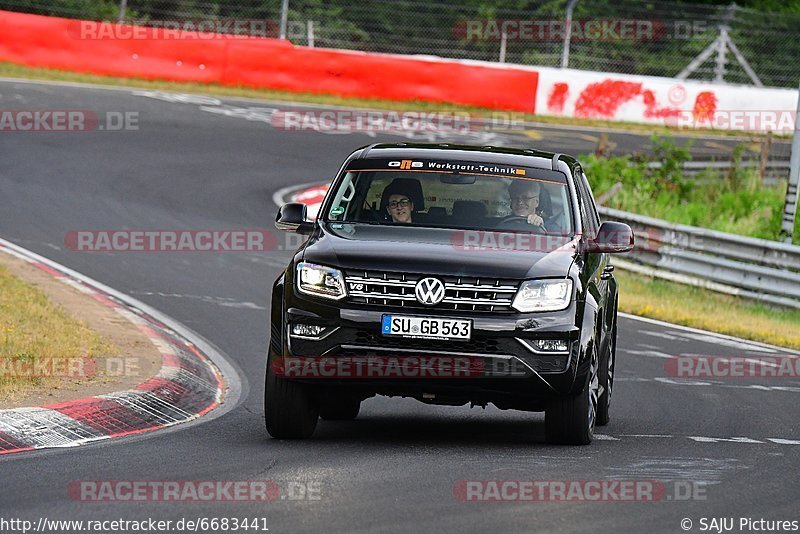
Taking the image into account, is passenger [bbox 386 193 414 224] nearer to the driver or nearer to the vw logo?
the driver

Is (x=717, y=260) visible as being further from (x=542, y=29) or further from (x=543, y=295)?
(x=542, y=29)

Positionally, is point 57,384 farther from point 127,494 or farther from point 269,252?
point 269,252

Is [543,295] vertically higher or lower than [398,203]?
lower

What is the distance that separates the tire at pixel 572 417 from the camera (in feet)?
29.0

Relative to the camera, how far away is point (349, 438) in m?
9.21

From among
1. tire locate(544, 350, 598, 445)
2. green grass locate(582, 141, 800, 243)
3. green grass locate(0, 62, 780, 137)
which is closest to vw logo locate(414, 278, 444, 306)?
tire locate(544, 350, 598, 445)

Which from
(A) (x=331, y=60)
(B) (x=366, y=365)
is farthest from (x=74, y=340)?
(A) (x=331, y=60)

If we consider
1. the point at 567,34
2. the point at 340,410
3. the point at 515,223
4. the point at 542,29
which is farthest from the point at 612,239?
the point at 542,29

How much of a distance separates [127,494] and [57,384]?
313 cm

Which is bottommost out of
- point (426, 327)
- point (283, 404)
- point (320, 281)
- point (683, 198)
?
point (683, 198)

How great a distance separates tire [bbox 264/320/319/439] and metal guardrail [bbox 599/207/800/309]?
37.3ft

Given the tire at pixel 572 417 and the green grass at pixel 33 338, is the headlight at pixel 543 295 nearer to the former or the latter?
the tire at pixel 572 417

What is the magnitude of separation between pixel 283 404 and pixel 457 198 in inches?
72.6

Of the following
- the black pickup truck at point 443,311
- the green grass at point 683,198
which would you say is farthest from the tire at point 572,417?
the green grass at point 683,198
